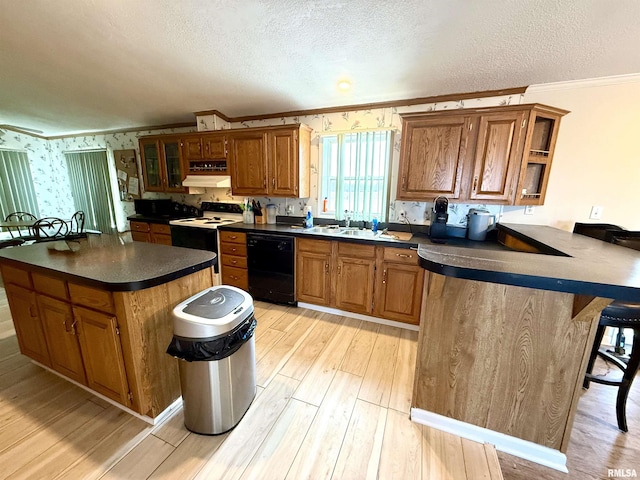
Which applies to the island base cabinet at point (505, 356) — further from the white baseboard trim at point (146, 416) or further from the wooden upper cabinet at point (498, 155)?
the white baseboard trim at point (146, 416)

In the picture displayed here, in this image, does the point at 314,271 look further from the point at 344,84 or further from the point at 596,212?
the point at 596,212

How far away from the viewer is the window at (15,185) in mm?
4750

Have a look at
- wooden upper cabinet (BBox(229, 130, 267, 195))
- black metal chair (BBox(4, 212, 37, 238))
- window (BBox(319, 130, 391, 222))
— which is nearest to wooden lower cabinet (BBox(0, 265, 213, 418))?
wooden upper cabinet (BBox(229, 130, 267, 195))

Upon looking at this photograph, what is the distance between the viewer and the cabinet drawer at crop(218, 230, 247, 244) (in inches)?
120

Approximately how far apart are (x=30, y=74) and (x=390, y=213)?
408 cm

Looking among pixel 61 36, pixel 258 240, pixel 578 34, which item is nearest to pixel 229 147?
pixel 258 240

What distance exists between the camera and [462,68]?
6.68 feet

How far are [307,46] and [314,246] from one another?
1759 mm

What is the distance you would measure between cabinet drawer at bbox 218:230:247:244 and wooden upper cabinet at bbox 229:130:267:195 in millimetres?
612

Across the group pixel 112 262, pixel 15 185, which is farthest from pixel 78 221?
pixel 112 262

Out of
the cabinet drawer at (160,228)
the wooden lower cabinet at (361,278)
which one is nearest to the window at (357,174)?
the wooden lower cabinet at (361,278)

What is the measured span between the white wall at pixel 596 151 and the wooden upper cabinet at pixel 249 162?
282cm

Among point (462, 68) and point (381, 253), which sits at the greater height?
point (462, 68)

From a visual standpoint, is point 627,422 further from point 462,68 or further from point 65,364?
point 65,364
